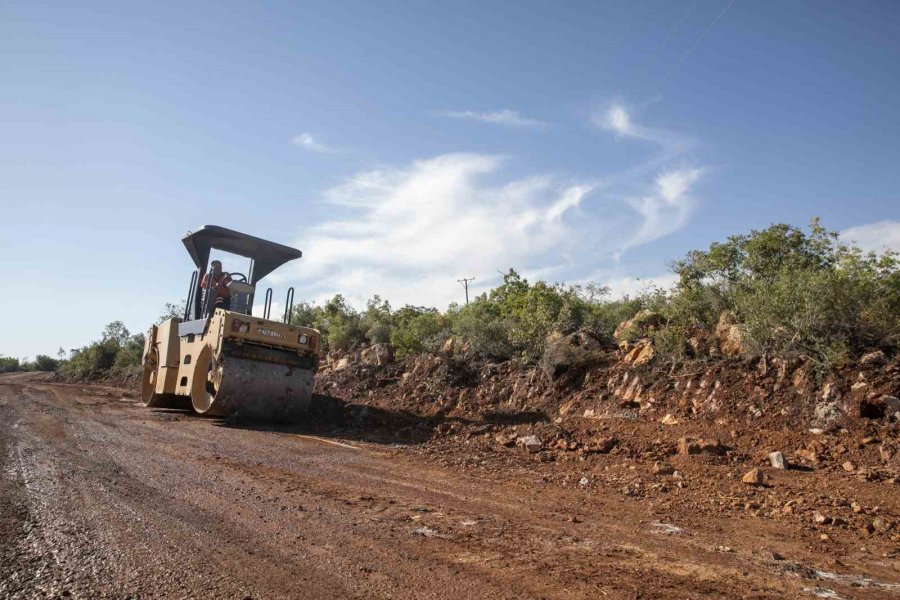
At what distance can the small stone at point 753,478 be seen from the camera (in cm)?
624

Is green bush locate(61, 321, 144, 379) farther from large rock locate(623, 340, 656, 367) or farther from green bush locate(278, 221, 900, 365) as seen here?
large rock locate(623, 340, 656, 367)

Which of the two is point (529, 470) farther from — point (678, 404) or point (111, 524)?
point (111, 524)

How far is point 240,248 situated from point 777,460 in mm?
11560

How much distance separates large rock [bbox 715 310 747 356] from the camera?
1000cm

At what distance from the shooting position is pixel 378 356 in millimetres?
18625

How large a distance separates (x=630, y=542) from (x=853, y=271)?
777 centimetres

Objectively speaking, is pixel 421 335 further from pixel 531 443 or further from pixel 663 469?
pixel 663 469

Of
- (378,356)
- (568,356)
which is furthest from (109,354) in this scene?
(568,356)

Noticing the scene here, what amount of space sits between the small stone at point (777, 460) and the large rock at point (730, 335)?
9.93 ft

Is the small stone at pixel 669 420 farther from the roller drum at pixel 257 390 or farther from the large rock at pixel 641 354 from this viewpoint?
the roller drum at pixel 257 390

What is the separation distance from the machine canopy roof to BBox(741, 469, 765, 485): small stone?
10.8m

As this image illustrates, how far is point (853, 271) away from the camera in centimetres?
951

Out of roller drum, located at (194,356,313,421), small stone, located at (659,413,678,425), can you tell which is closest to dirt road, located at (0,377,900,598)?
small stone, located at (659,413,678,425)

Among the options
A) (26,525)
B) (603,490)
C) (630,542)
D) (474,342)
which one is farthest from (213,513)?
(474,342)
